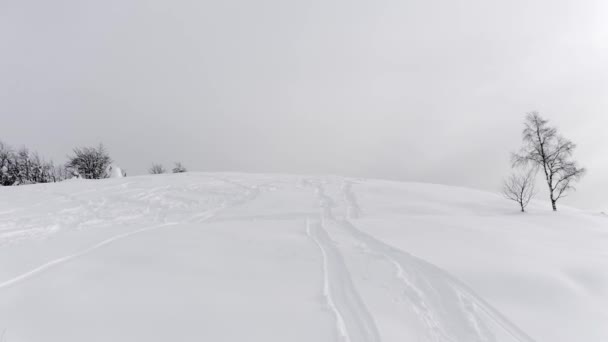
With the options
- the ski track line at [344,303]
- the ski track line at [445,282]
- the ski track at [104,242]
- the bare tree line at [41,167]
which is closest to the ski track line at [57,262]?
the ski track at [104,242]

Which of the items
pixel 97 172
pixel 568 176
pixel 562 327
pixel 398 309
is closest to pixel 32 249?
pixel 398 309

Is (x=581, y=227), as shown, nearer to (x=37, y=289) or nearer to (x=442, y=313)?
(x=442, y=313)

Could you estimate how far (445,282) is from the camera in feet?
14.5

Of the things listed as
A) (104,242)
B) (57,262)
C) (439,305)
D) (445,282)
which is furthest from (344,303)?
(104,242)

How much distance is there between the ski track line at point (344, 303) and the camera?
124 inches

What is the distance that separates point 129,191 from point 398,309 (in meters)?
14.5

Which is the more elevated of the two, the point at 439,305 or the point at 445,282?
the point at 445,282

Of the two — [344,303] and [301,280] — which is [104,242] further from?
[344,303]

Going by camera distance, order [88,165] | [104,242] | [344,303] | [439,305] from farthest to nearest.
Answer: [88,165] < [104,242] < [439,305] < [344,303]

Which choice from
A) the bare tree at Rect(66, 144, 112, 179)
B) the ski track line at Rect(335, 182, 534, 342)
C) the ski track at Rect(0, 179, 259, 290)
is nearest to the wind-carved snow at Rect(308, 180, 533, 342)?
the ski track line at Rect(335, 182, 534, 342)

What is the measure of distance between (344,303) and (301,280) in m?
0.88

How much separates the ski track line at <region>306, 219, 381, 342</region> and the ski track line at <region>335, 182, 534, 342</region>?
1.00m

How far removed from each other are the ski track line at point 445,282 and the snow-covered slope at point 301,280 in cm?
2

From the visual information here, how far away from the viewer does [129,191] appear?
44.0 feet
